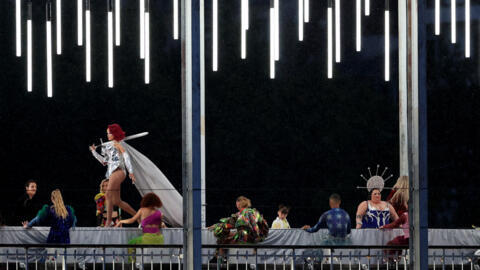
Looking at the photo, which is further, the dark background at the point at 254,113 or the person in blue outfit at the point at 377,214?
the dark background at the point at 254,113

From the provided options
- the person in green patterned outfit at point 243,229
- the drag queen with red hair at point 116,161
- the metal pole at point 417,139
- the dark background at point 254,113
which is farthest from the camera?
the dark background at point 254,113

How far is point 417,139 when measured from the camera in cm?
676

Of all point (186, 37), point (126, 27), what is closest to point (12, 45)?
point (126, 27)

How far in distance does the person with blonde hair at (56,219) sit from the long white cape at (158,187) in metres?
1.11

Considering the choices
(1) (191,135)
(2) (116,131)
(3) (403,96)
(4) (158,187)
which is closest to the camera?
(1) (191,135)

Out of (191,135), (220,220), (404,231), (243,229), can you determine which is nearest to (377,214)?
(404,231)

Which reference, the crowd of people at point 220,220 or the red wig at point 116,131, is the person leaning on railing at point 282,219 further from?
the red wig at point 116,131

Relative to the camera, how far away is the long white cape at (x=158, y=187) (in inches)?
422

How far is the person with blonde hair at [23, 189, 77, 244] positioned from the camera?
32.9 ft

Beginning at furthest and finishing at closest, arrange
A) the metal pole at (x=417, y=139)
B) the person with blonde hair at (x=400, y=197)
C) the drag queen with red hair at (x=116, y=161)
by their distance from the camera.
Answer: the drag queen with red hair at (x=116, y=161), the person with blonde hair at (x=400, y=197), the metal pole at (x=417, y=139)

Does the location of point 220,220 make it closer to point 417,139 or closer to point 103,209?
point 103,209

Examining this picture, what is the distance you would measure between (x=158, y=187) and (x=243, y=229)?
1.61 m

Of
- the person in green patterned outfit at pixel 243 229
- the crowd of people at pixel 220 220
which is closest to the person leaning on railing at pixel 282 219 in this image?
the crowd of people at pixel 220 220

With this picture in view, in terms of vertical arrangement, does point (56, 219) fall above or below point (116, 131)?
below
